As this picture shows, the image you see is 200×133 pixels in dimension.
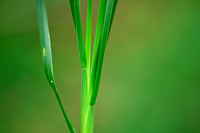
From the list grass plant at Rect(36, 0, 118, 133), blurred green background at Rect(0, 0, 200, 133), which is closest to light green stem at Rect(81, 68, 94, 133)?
grass plant at Rect(36, 0, 118, 133)

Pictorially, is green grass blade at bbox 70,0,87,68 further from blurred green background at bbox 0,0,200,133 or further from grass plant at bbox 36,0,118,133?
blurred green background at bbox 0,0,200,133

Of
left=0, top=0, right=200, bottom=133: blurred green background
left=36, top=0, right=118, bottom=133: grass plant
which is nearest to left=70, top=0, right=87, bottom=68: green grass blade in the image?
left=36, top=0, right=118, bottom=133: grass plant

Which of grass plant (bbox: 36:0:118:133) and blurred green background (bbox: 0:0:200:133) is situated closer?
grass plant (bbox: 36:0:118:133)

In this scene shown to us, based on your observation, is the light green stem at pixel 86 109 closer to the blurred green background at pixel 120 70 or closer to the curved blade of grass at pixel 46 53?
the curved blade of grass at pixel 46 53

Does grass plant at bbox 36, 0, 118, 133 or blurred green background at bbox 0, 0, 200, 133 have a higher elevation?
grass plant at bbox 36, 0, 118, 133

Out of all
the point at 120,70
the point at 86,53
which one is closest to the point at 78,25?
the point at 86,53

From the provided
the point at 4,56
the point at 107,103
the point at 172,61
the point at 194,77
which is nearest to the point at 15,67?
the point at 4,56

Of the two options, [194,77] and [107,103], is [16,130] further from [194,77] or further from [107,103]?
[194,77]
